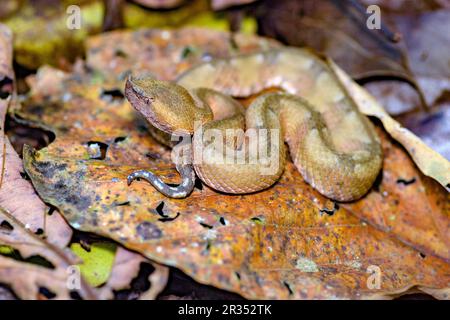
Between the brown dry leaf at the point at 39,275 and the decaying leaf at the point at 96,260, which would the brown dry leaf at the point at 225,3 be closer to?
the decaying leaf at the point at 96,260

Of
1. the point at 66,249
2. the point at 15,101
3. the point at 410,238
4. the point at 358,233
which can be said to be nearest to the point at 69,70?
the point at 15,101

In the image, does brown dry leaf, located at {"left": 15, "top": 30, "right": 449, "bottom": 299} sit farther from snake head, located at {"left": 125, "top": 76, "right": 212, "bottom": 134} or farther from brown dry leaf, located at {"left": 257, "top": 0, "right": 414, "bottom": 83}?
brown dry leaf, located at {"left": 257, "top": 0, "right": 414, "bottom": 83}

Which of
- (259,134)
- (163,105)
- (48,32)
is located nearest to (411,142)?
(259,134)

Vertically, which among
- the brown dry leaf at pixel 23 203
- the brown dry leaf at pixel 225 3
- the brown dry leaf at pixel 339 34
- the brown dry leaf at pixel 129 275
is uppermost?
the brown dry leaf at pixel 225 3

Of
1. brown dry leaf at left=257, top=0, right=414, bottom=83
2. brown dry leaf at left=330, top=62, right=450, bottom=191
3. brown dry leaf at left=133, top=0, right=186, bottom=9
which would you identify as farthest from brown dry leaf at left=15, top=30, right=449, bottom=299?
brown dry leaf at left=133, top=0, right=186, bottom=9

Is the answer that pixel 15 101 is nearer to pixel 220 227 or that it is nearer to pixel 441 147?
pixel 220 227

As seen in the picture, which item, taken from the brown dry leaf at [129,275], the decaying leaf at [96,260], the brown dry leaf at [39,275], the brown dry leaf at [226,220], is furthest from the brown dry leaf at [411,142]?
the brown dry leaf at [39,275]

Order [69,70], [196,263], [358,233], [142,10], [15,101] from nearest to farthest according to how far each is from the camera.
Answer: [196,263] < [358,233] < [15,101] < [69,70] < [142,10]
